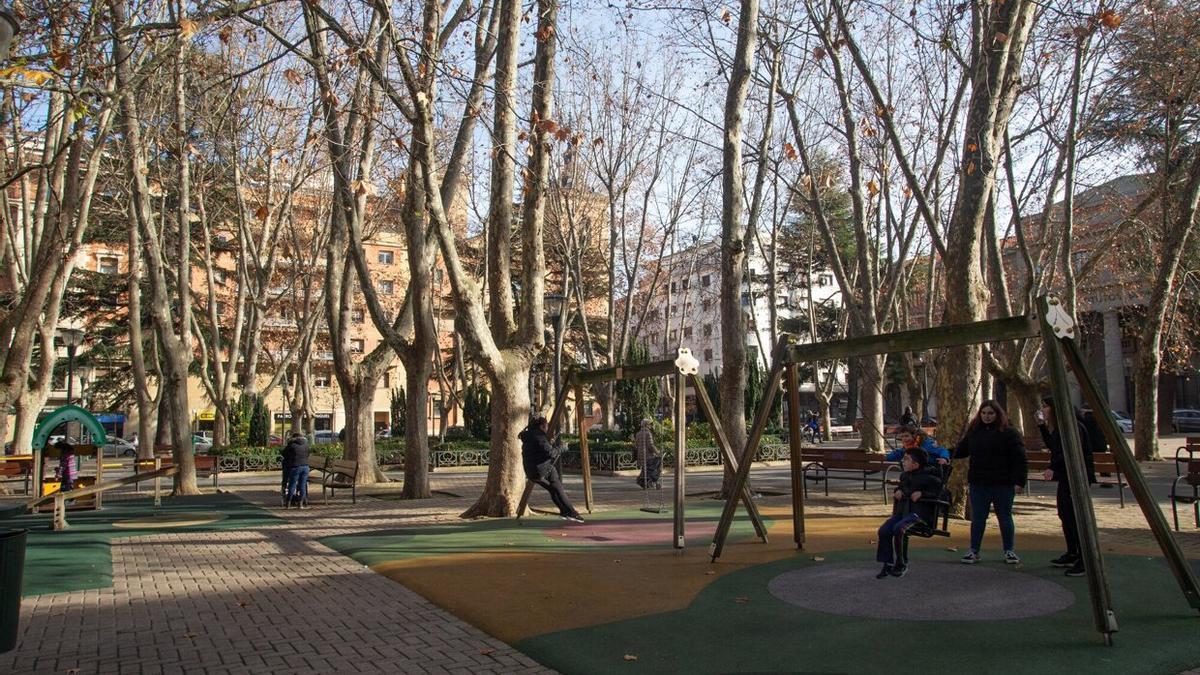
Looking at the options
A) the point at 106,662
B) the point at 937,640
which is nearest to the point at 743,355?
the point at 937,640

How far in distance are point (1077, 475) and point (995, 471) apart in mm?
2278

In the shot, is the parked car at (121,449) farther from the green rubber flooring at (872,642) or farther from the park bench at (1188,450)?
the green rubber flooring at (872,642)

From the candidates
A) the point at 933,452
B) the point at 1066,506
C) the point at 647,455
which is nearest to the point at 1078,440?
the point at 1066,506

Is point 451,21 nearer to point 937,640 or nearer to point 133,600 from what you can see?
point 133,600

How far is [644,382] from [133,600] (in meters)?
25.2

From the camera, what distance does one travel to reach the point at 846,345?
27.6 feet

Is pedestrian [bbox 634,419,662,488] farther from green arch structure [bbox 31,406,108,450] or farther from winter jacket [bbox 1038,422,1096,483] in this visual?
green arch structure [bbox 31,406,108,450]

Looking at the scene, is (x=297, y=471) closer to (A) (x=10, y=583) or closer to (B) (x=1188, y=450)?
(A) (x=10, y=583)

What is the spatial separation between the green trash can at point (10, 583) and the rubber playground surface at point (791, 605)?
119 inches

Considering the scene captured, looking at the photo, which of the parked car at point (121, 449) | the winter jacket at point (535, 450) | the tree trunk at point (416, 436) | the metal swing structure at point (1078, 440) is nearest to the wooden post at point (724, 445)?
the metal swing structure at point (1078, 440)

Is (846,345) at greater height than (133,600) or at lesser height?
greater

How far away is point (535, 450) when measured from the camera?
41.0ft

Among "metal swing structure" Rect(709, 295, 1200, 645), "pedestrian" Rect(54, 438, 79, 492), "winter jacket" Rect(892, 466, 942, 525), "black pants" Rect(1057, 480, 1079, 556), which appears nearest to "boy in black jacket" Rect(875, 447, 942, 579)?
"winter jacket" Rect(892, 466, 942, 525)

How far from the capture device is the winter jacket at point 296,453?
1617 cm
